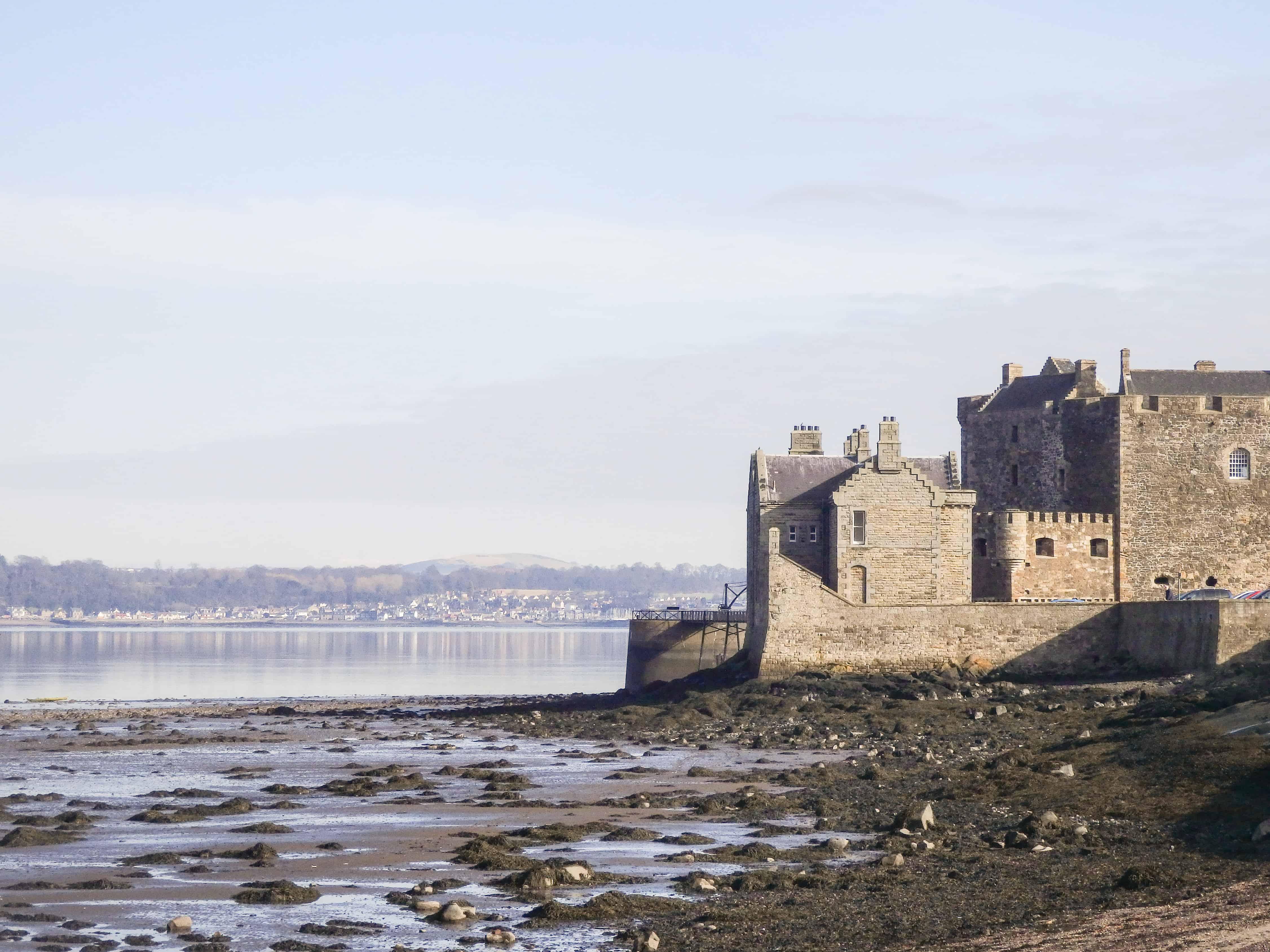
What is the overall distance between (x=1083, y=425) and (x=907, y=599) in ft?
34.0

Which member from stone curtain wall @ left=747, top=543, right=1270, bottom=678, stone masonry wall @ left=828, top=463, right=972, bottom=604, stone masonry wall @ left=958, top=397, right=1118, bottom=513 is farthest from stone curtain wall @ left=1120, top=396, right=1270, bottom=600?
stone masonry wall @ left=828, top=463, right=972, bottom=604

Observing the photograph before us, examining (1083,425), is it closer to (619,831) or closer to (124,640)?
(619,831)

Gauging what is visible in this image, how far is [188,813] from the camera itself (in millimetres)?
27656

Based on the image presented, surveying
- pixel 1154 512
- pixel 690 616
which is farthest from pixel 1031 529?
pixel 690 616

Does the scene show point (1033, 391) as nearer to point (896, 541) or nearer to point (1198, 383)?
point (1198, 383)

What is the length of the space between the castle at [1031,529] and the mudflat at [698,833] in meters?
4.83

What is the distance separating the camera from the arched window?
54688 millimetres

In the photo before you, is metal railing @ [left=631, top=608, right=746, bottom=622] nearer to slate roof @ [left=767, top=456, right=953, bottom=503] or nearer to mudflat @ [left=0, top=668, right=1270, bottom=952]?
slate roof @ [left=767, top=456, right=953, bottom=503]

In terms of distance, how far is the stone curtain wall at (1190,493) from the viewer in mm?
54531

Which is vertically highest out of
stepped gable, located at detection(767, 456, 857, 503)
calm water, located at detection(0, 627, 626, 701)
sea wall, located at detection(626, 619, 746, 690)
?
stepped gable, located at detection(767, 456, 857, 503)

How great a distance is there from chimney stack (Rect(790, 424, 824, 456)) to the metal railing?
18.0 feet

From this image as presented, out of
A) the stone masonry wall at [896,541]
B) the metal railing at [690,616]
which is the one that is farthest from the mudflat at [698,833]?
the metal railing at [690,616]

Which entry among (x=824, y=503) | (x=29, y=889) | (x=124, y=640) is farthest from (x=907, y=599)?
(x=124, y=640)

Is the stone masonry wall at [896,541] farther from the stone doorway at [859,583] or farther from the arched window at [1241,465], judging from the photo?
the arched window at [1241,465]
